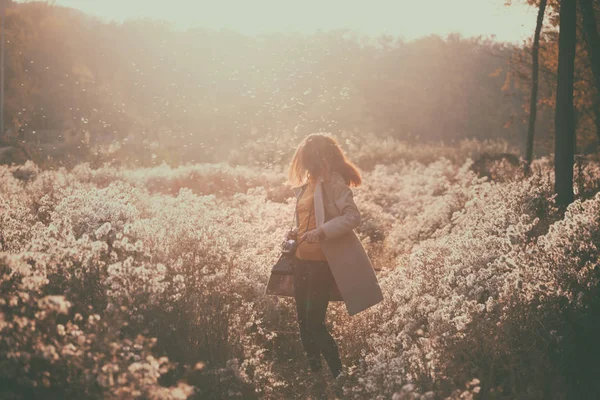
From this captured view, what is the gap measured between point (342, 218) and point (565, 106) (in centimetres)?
604

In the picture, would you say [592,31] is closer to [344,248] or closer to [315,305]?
[344,248]

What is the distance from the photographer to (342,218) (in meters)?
4.98

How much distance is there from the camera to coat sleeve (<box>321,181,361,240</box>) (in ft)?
16.2

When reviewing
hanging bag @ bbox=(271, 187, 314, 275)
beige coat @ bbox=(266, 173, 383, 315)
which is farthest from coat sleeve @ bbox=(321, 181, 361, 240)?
hanging bag @ bbox=(271, 187, 314, 275)

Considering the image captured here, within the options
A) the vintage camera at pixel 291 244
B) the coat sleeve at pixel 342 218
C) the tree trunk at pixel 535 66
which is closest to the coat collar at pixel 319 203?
A: the coat sleeve at pixel 342 218

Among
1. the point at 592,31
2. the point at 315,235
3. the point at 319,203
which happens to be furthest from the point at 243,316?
the point at 592,31

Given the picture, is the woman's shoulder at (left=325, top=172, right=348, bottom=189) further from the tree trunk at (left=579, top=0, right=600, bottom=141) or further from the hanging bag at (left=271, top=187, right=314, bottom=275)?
the tree trunk at (left=579, top=0, right=600, bottom=141)

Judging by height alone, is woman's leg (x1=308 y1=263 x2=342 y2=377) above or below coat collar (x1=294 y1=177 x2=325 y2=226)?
below

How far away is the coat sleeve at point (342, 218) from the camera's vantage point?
4945mm

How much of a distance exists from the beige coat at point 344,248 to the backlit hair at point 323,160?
10 centimetres

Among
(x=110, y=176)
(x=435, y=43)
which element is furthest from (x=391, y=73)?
(x=110, y=176)

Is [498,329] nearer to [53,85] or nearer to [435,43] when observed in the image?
[53,85]

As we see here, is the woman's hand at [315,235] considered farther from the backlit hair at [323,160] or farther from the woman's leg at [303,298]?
the backlit hair at [323,160]

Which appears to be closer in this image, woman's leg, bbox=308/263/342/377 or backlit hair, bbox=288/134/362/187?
woman's leg, bbox=308/263/342/377
